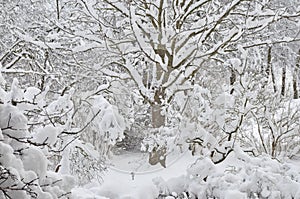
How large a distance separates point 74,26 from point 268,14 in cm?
418

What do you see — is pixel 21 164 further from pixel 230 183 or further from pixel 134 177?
pixel 134 177

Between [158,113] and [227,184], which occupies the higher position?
[158,113]

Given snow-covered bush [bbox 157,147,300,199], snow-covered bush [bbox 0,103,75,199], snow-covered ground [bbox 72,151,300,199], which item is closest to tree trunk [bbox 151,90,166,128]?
snow-covered ground [bbox 72,151,300,199]

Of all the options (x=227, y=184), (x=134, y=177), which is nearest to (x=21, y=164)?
(x=227, y=184)

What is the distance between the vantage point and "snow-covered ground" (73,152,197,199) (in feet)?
15.6

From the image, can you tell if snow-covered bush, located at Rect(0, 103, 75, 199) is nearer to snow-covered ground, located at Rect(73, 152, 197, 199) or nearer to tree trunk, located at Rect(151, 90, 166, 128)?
snow-covered ground, located at Rect(73, 152, 197, 199)

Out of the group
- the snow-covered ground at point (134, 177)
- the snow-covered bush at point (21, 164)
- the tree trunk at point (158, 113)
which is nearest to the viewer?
the snow-covered bush at point (21, 164)

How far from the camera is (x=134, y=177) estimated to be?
295 inches

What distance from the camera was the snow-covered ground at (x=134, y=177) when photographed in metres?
4.75

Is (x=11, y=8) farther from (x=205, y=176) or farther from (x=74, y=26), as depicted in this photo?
(x=205, y=176)

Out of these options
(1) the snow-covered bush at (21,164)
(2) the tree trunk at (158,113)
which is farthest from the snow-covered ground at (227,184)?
(2) the tree trunk at (158,113)

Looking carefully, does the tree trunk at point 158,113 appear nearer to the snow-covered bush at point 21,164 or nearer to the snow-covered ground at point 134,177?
the snow-covered ground at point 134,177

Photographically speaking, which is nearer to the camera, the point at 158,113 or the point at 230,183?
the point at 230,183

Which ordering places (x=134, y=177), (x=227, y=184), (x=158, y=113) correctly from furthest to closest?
(x=158, y=113) < (x=134, y=177) < (x=227, y=184)
